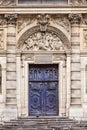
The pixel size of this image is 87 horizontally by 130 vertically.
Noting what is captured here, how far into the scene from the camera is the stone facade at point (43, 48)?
27.5m

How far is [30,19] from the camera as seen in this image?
2781 centimetres

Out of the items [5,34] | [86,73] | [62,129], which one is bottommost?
[62,129]

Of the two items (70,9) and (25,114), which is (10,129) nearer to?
(25,114)

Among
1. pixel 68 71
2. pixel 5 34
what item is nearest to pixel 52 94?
pixel 68 71

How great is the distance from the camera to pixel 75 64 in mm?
27547

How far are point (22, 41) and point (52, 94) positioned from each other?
2616mm

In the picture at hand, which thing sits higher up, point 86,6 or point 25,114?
point 86,6

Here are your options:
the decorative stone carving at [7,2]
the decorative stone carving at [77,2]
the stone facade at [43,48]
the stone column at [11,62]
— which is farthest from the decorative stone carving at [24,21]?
the decorative stone carving at [77,2]

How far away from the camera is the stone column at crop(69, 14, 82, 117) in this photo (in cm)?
2744

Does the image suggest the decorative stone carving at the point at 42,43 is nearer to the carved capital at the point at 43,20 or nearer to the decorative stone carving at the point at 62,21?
the carved capital at the point at 43,20

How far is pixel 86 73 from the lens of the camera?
90.8 ft

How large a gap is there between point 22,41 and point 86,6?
3.09m

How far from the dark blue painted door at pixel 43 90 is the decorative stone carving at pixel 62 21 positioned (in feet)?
5.78

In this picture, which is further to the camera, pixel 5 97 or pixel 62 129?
pixel 5 97
